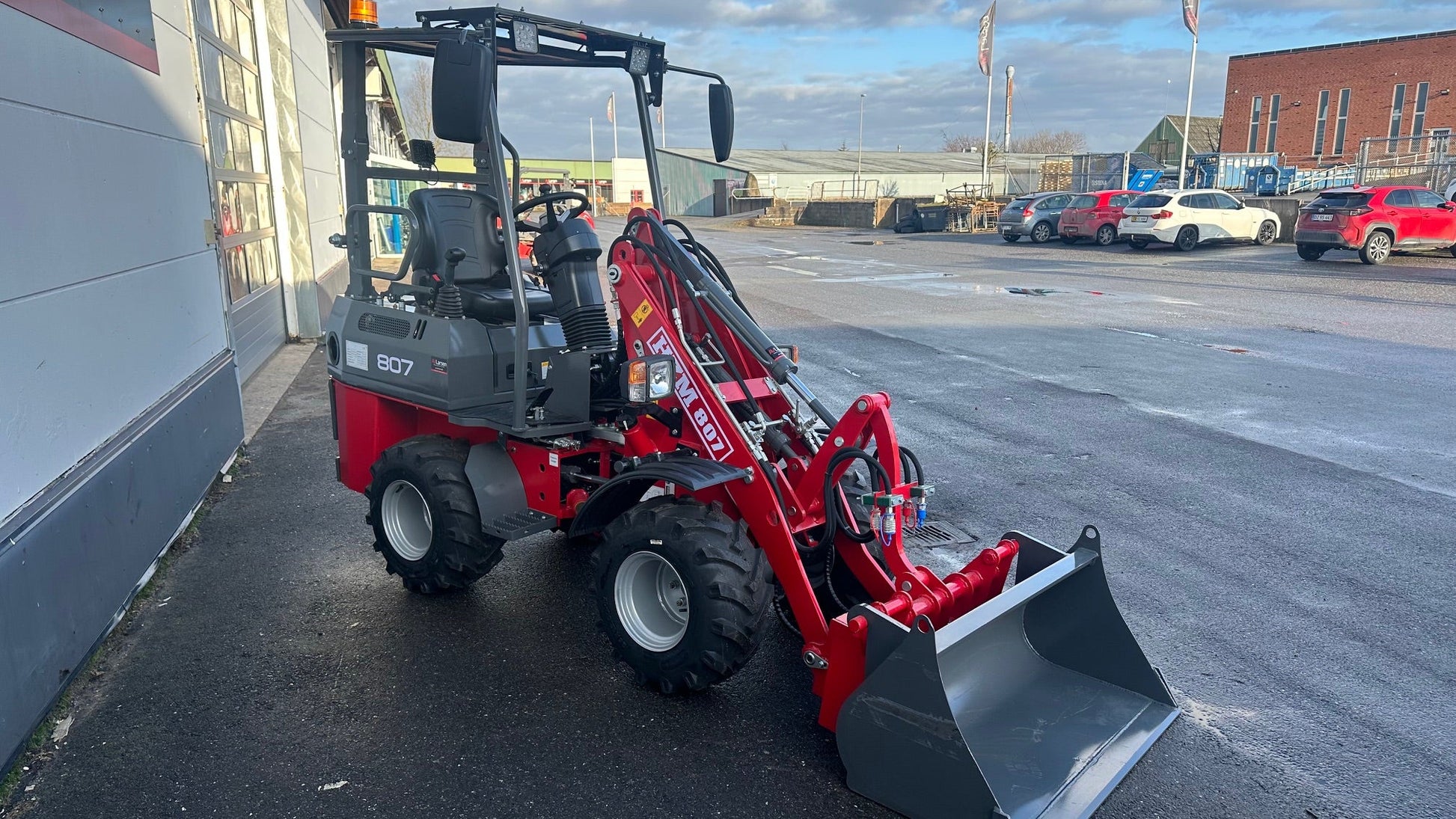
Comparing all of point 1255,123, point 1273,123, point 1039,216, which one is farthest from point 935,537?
point 1255,123

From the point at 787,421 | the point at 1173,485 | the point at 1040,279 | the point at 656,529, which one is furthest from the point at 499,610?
the point at 1040,279

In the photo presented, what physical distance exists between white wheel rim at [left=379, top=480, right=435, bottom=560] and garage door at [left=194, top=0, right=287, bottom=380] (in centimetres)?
486

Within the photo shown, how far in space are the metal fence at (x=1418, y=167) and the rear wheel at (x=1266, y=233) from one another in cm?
745

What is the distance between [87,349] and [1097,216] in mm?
27838

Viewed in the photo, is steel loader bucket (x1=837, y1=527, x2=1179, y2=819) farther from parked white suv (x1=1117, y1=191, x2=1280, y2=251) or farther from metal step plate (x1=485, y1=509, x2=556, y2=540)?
parked white suv (x1=1117, y1=191, x2=1280, y2=251)

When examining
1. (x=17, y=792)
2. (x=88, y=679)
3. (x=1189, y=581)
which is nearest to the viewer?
(x=17, y=792)

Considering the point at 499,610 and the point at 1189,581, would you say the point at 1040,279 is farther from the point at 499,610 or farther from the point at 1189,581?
the point at 499,610

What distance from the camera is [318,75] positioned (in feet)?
53.2

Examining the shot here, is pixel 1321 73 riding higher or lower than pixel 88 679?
higher

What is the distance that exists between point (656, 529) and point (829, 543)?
69 centimetres

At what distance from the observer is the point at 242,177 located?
10820mm

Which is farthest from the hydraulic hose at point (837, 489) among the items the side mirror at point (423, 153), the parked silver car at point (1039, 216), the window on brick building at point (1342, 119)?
the window on brick building at point (1342, 119)

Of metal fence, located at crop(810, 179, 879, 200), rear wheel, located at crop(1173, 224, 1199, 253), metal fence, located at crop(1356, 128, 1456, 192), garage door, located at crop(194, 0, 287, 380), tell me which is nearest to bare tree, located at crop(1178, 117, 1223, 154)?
metal fence, located at crop(810, 179, 879, 200)

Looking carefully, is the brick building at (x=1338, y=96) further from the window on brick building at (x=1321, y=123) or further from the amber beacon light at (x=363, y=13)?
the amber beacon light at (x=363, y=13)
